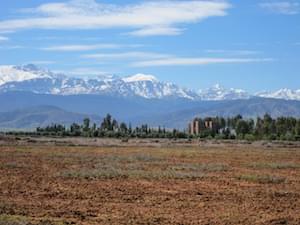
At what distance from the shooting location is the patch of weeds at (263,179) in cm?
3461

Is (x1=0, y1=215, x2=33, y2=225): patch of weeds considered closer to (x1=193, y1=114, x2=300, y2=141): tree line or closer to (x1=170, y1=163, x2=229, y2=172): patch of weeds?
(x1=170, y1=163, x2=229, y2=172): patch of weeds

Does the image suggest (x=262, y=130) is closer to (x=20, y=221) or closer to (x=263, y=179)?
(x=263, y=179)

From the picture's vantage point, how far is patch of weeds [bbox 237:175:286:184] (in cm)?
3461

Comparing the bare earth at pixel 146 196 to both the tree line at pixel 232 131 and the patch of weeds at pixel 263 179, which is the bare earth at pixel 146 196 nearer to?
the patch of weeds at pixel 263 179

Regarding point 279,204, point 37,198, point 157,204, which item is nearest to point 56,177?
point 37,198

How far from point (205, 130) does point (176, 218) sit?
404 feet

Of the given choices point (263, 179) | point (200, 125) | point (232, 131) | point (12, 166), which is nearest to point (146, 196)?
point (263, 179)

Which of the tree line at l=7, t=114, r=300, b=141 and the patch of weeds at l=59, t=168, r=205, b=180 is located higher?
the tree line at l=7, t=114, r=300, b=141

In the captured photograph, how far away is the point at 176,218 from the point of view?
21141 millimetres

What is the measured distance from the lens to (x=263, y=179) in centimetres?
3550

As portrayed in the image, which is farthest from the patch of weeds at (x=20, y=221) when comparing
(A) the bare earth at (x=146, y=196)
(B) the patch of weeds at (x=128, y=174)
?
(B) the patch of weeds at (x=128, y=174)

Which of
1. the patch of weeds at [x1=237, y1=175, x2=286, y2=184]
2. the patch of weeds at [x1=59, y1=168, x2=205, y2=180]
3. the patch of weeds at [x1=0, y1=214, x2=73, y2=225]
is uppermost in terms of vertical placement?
the patch of weeds at [x1=59, y1=168, x2=205, y2=180]

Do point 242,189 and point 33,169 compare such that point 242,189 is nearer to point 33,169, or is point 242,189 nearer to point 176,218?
point 176,218

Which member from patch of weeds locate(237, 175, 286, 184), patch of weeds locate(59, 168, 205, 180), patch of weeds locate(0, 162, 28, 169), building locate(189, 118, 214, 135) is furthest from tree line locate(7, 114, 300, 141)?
patch of weeds locate(59, 168, 205, 180)
